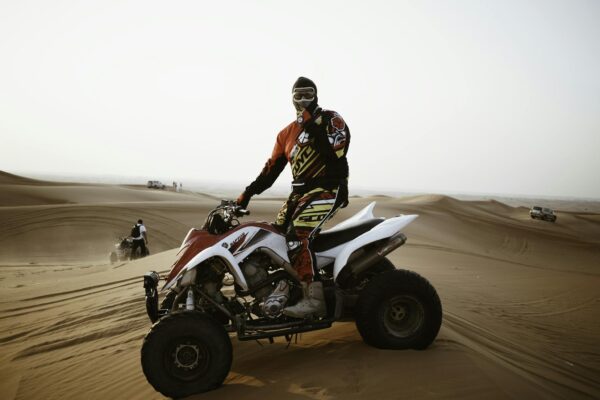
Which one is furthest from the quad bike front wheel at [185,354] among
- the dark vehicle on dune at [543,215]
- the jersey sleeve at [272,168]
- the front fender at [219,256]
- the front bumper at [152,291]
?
the dark vehicle on dune at [543,215]

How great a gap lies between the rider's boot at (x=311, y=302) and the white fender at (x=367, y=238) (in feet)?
0.75

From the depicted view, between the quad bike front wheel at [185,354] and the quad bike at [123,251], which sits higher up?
the quad bike front wheel at [185,354]

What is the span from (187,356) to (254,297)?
29.2 inches

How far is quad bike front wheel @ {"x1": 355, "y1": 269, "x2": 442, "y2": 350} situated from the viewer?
367 centimetres

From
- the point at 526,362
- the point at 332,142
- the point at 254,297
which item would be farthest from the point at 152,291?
the point at 526,362

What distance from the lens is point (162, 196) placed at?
110ft

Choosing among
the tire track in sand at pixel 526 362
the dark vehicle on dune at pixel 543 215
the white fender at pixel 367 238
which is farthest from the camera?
the dark vehicle on dune at pixel 543 215

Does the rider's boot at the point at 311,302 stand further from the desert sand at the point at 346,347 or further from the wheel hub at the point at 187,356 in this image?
the wheel hub at the point at 187,356

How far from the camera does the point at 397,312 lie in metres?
3.80

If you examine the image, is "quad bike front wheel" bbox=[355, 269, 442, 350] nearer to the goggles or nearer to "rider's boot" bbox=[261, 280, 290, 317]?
"rider's boot" bbox=[261, 280, 290, 317]

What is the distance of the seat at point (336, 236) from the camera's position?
12.7ft

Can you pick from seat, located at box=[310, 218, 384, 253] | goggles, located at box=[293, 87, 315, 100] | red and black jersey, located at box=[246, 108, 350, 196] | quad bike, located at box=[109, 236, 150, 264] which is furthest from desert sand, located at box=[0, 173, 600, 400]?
quad bike, located at box=[109, 236, 150, 264]

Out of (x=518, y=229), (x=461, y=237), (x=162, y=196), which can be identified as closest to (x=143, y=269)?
(x=461, y=237)

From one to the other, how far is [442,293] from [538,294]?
8.72 feet
